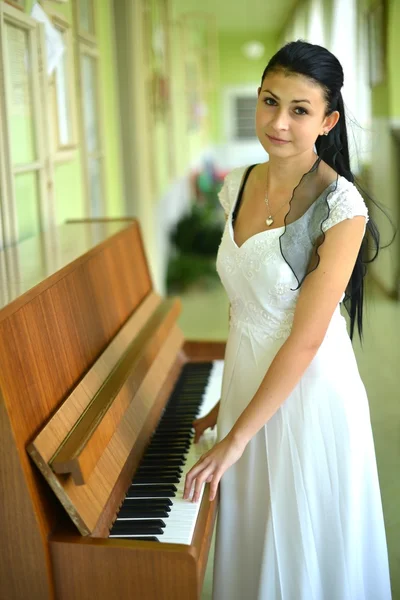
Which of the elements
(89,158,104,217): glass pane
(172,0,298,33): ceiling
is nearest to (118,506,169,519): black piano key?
(89,158,104,217): glass pane

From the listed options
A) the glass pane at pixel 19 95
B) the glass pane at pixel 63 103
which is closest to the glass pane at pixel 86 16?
the glass pane at pixel 63 103

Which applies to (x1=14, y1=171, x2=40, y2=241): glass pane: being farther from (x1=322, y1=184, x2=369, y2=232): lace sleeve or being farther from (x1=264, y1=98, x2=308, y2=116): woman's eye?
(x1=322, y1=184, x2=369, y2=232): lace sleeve

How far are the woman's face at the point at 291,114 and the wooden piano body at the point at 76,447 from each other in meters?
0.55

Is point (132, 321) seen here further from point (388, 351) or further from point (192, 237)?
point (192, 237)

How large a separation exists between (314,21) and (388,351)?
5.73 ft

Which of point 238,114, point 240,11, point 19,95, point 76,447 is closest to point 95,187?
point 19,95

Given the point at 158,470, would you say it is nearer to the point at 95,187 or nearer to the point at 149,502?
the point at 149,502

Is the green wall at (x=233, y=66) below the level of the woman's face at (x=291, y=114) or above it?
above

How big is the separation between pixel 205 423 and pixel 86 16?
244 centimetres

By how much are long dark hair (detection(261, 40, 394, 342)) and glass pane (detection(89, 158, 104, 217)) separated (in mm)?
1995

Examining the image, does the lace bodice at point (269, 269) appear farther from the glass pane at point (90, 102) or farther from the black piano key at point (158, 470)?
the glass pane at point (90, 102)

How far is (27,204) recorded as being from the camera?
2.37 m

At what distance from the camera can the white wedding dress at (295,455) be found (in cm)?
153

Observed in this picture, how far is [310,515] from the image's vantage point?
155 centimetres
